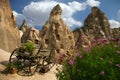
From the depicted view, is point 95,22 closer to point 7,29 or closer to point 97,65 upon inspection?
point 7,29

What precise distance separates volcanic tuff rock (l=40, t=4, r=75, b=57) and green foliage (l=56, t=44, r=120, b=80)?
27901mm

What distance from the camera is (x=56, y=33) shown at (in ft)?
130

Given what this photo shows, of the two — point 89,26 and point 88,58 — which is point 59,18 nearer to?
point 89,26

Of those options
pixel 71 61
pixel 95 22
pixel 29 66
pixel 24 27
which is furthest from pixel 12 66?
pixel 24 27

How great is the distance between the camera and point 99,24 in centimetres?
6284

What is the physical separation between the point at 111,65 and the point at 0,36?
17666 mm

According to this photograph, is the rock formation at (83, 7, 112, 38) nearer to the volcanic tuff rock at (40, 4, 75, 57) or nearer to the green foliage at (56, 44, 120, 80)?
the volcanic tuff rock at (40, 4, 75, 57)

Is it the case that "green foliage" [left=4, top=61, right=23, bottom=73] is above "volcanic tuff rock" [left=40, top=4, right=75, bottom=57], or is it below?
below

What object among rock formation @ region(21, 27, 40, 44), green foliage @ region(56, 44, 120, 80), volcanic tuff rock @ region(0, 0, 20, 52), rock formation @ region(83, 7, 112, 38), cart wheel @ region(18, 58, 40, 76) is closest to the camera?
green foliage @ region(56, 44, 120, 80)

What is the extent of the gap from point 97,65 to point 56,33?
99.5 ft

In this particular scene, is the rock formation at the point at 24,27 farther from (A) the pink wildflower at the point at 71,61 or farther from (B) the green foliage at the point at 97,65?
(B) the green foliage at the point at 97,65

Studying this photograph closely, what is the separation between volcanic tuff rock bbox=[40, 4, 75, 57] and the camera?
38.8 meters

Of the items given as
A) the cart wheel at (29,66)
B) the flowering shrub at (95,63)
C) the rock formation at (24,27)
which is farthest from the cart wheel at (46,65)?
the rock formation at (24,27)

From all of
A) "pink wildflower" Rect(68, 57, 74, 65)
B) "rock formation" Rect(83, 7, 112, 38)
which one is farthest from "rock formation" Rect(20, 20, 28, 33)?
"pink wildflower" Rect(68, 57, 74, 65)
